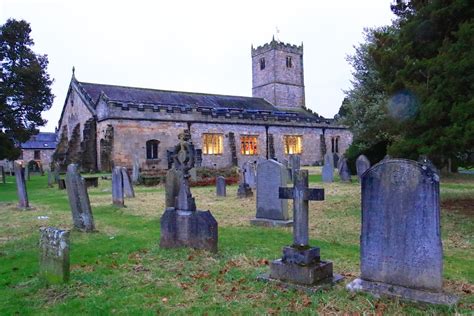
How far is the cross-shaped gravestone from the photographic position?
196 inches

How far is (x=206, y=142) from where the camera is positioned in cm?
3434

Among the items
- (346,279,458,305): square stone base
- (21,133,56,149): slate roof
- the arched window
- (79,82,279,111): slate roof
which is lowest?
(346,279,458,305): square stone base

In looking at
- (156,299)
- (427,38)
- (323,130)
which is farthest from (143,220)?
(323,130)

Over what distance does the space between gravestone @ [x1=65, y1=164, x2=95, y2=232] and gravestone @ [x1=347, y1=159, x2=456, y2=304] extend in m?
6.01

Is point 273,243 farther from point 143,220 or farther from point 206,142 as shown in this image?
point 206,142

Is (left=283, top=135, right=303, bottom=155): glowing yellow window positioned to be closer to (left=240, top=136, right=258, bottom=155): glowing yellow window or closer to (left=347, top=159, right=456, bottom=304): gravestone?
(left=240, top=136, right=258, bottom=155): glowing yellow window

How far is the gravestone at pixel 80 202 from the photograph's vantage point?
866 cm

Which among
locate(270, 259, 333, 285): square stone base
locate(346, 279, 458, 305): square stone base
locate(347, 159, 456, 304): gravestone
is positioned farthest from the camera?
locate(270, 259, 333, 285): square stone base

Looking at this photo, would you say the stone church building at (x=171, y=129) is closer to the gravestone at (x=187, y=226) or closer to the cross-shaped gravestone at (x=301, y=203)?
the gravestone at (x=187, y=226)

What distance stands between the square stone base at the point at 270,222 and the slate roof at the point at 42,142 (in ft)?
178

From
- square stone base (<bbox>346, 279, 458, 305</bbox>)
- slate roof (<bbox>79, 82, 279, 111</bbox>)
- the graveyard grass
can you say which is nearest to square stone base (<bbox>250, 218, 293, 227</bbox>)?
the graveyard grass

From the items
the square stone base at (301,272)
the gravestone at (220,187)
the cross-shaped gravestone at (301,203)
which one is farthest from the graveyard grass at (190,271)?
the gravestone at (220,187)

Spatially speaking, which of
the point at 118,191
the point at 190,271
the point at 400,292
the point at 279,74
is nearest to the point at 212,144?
the point at 279,74

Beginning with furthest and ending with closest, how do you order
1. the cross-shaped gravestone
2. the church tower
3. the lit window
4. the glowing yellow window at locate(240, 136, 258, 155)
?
1. the church tower
2. the glowing yellow window at locate(240, 136, 258, 155)
3. the lit window
4. the cross-shaped gravestone
